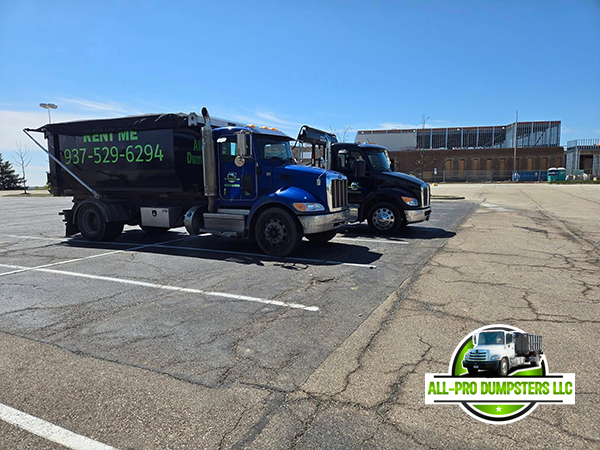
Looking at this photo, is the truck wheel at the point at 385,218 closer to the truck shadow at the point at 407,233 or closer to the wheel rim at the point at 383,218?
the wheel rim at the point at 383,218

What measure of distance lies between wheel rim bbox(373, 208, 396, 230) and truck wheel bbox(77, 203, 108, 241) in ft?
23.5

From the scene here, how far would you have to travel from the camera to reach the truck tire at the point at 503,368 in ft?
9.48

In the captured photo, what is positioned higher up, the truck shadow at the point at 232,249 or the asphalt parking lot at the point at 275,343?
the truck shadow at the point at 232,249

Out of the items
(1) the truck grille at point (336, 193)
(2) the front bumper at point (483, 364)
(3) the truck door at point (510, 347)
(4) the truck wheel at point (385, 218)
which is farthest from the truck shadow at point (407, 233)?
(2) the front bumper at point (483, 364)

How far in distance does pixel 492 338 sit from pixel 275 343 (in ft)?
6.51

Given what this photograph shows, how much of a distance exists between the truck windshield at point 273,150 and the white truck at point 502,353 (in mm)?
6303

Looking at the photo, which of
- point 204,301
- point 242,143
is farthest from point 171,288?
point 242,143

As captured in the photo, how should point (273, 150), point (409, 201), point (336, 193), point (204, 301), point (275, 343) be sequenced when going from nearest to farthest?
1. point (275, 343)
2. point (204, 301)
3. point (336, 193)
4. point (273, 150)
5. point (409, 201)

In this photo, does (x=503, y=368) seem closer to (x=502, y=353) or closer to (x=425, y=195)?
(x=502, y=353)

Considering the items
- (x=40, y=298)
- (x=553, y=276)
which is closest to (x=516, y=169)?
(x=553, y=276)

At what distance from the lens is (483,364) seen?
10.1 feet

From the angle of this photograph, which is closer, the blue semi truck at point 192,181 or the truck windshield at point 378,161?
the blue semi truck at point 192,181

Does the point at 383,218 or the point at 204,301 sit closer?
the point at 204,301

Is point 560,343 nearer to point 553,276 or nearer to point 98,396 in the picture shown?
point 553,276
